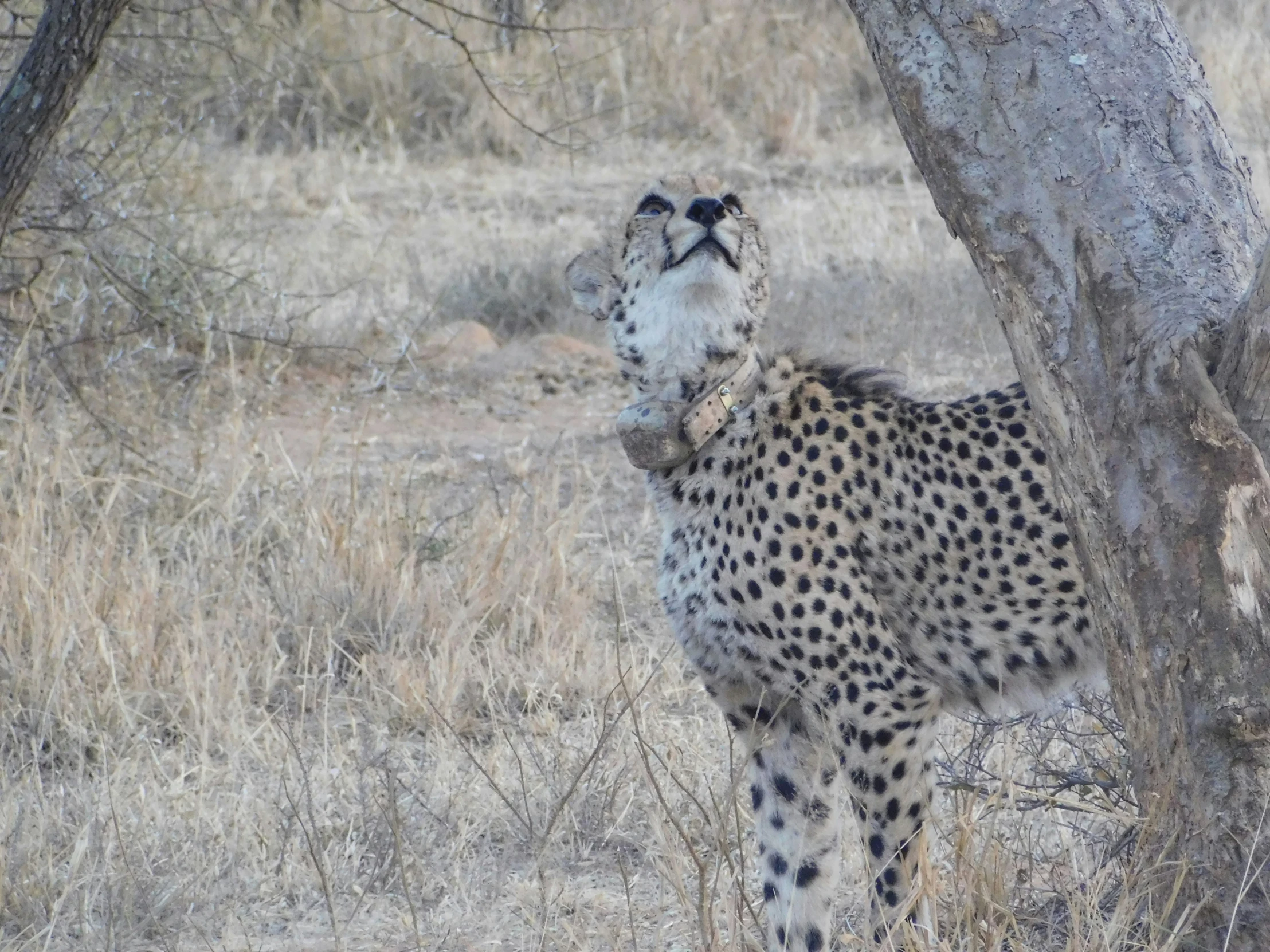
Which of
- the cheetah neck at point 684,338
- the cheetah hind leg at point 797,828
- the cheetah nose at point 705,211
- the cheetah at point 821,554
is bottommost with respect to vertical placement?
the cheetah hind leg at point 797,828

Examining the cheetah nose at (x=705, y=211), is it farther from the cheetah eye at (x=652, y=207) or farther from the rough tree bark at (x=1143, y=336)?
the rough tree bark at (x=1143, y=336)

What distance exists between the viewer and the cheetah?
284 cm

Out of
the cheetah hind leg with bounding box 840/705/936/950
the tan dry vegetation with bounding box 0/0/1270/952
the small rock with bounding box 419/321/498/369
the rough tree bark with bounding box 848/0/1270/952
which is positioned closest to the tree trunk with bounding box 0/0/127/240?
the tan dry vegetation with bounding box 0/0/1270/952

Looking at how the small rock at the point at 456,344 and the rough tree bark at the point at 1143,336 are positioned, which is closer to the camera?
the rough tree bark at the point at 1143,336

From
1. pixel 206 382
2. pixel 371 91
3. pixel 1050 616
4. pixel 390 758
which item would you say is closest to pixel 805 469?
pixel 1050 616

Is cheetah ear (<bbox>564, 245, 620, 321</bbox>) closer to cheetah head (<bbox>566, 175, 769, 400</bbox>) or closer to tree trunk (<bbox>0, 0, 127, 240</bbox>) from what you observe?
cheetah head (<bbox>566, 175, 769, 400</bbox>)

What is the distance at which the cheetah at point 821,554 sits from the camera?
284 centimetres

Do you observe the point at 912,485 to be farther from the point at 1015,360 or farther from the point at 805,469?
the point at 1015,360

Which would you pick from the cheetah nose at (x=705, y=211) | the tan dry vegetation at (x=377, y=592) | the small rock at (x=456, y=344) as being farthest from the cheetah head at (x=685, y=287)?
the small rock at (x=456, y=344)

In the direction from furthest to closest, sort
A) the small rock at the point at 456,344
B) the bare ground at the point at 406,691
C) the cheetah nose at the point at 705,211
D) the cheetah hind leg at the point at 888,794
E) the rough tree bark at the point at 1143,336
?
the small rock at the point at 456,344 < the cheetah nose at the point at 705,211 < the bare ground at the point at 406,691 < the cheetah hind leg at the point at 888,794 < the rough tree bark at the point at 1143,336

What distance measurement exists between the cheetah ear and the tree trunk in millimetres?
993

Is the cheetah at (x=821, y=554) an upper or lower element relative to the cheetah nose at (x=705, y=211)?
lower

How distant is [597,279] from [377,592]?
130 cm

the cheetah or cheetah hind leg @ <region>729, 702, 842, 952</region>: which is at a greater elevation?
the cheetah
